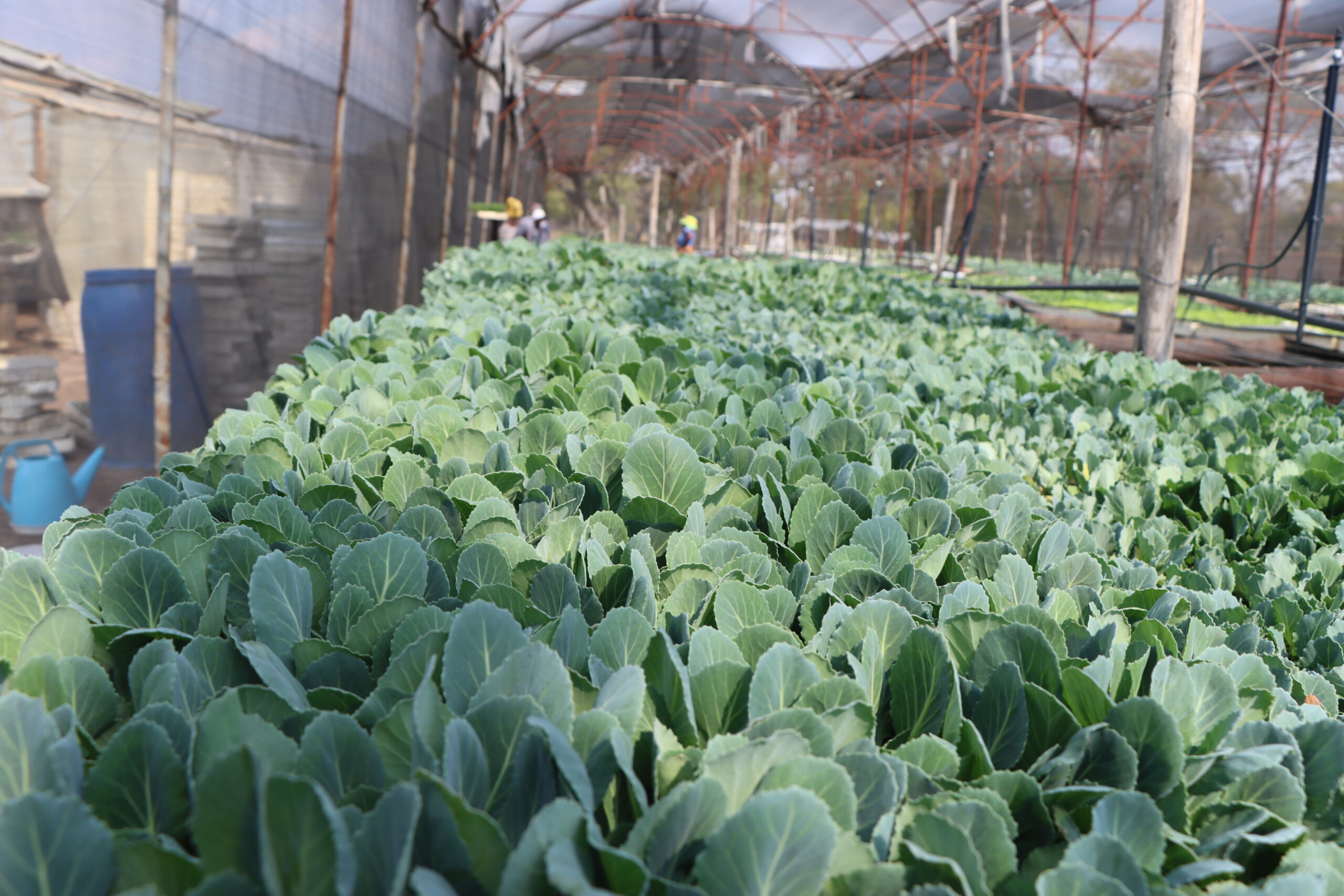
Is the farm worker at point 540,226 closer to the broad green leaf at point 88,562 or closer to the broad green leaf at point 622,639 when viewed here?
the broad green leaf at point 88,562

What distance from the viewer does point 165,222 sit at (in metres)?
4.93

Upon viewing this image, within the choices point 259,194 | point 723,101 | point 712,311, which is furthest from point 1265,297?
point 259,194

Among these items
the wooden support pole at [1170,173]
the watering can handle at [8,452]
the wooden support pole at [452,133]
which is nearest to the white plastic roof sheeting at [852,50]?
the wooden support pole at [452,133]

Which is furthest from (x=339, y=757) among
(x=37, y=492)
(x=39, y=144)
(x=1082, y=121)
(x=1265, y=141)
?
(x=1265, y=141)

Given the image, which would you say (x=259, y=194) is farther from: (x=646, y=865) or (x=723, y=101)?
(x=723, y=101)

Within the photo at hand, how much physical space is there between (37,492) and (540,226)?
1286 cm

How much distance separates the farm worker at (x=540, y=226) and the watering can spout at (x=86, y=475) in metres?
7.79

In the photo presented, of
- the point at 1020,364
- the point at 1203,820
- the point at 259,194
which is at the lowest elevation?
the point at 1203,820

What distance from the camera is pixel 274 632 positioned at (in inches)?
43.8

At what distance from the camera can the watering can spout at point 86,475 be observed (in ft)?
18.0

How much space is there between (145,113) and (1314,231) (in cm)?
766

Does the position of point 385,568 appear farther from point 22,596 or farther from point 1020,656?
point 1020,656

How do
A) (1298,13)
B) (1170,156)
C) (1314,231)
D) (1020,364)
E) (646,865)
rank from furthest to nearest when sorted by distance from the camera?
(1298,13) < (1314,231) < (1170,156) < (1020,364) < (646,865)

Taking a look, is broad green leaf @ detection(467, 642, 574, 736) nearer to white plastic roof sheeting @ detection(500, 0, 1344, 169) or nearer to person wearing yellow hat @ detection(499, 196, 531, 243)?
person wearing yellow hat @ detection(499, 196, 531, 243)
